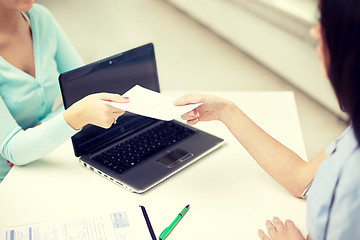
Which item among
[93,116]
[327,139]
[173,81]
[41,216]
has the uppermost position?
[93,116]

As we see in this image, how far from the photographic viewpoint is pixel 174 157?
1.06 meters

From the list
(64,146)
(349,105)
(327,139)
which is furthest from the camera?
(327,139)

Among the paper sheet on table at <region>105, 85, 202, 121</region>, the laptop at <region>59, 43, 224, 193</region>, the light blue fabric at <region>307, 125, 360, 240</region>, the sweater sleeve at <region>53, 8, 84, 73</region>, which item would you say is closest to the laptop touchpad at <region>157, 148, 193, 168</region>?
the laptop at <region>59, 43, 224, 193</region>

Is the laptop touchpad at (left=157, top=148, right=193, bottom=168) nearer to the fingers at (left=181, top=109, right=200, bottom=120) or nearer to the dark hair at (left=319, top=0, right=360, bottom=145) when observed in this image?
the fingers at (left=181, top=109, right=200, bottom=120)

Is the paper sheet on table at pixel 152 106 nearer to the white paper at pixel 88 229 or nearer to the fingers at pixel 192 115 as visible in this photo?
the fingers at pixel 192 115

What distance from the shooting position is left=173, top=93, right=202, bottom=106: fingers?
3.22ft

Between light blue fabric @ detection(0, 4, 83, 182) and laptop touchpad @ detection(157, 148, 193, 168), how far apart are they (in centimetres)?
25

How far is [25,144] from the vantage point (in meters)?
1.04

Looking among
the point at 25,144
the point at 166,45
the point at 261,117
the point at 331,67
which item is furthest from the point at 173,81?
the point at 331,67

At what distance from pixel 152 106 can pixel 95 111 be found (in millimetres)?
142

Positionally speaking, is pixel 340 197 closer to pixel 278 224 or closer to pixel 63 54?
pixel 278 224

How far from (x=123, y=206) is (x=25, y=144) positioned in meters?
0.34

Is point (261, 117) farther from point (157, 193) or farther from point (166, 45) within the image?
point (166, 45)

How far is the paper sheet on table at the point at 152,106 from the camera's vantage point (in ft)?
3.02
